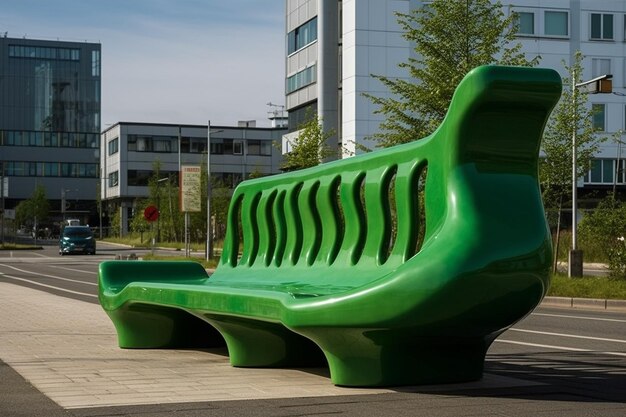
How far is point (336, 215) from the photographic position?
399 inches

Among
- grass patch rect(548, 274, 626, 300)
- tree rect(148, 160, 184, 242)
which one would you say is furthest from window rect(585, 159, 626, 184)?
grass patch rect(548, 274, 626, 300)

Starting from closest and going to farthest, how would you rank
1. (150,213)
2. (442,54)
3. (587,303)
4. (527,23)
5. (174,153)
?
1. (587,303)
2. (442,54)
3. (150,213)
4. (527,23)
5. (174,153)

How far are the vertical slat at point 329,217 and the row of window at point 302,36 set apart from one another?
4827 cm

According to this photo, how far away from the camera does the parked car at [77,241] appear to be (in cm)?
6000

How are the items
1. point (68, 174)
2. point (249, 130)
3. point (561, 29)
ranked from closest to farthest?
point (561, 29) < point (249, 130) < point (68, 174)

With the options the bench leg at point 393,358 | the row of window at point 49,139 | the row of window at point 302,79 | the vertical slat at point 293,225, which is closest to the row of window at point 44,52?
the row of window at point 49,139

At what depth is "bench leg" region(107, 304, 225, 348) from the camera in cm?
1145

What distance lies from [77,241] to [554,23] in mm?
28457

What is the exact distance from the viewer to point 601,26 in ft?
183

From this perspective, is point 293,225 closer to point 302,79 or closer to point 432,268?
point 432,268

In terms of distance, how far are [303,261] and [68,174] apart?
389 ft

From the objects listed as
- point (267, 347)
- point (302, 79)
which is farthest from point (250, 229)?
point (302, 79)

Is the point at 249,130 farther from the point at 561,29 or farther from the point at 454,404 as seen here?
Answer: the point at 454,404

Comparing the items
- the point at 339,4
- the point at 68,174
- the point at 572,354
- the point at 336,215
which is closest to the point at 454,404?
the point at 336,215
